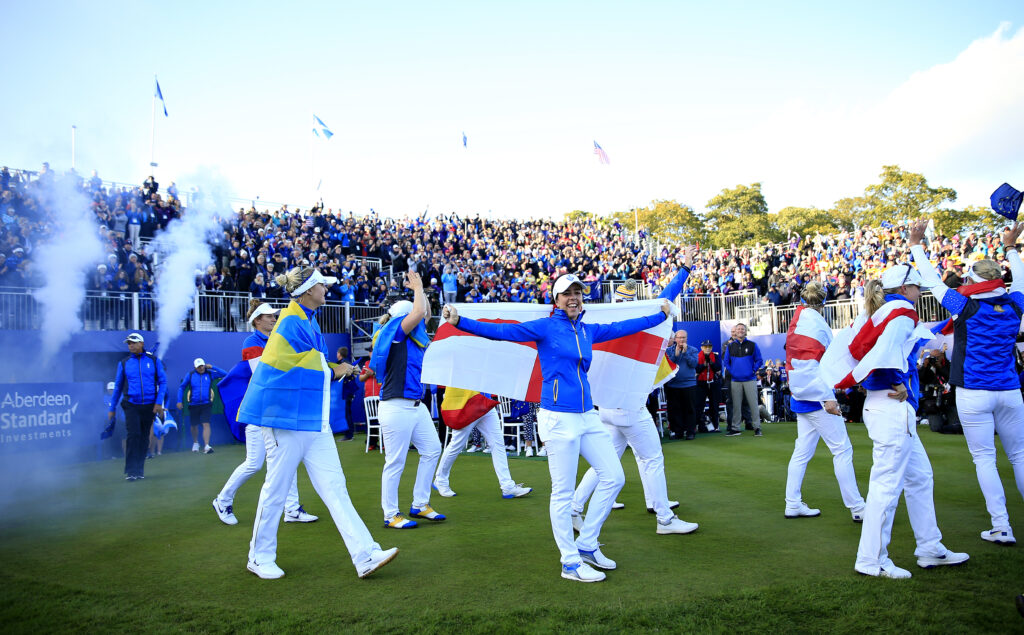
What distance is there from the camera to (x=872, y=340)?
5.25m

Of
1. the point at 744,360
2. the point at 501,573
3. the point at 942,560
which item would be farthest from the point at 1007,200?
the point at 744,360

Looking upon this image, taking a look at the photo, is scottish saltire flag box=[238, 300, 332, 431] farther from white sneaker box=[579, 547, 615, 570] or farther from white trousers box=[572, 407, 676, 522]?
white trousers box=[572, 407, 676, 522]

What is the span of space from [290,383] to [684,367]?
10435 millimetres

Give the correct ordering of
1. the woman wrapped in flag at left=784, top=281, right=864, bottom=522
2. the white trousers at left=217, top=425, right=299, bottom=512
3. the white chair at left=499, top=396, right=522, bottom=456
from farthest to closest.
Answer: the white chair at left=499, top=396, right=522, bottom=456, the white trousers at left=217, top=425, right=299, bottom=512, the woman wrapped in flag at left=784, top=281, right=864, bottom=522

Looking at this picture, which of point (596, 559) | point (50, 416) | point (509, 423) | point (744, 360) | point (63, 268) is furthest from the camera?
point (63, 268)

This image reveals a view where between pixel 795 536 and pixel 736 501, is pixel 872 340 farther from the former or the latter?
pixel 736 501

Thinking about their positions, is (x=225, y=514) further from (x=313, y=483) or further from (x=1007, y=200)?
(x=1007, y=200)

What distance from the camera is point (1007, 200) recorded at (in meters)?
6.83

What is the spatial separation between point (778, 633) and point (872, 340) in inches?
94.6

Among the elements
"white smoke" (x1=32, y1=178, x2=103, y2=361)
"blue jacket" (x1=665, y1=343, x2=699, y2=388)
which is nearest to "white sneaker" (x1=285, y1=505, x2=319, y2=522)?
"blue jacket" (x1=665, y1=343, x2=699, y2=388)

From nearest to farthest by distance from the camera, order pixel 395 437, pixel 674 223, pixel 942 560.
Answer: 1. pixel 942 560
2. pixel 395 437
3. pixel 674 223

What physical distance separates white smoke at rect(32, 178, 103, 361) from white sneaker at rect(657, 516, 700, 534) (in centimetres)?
1410

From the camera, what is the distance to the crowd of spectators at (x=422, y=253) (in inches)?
642

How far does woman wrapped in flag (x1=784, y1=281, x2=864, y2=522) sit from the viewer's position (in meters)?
6.61
